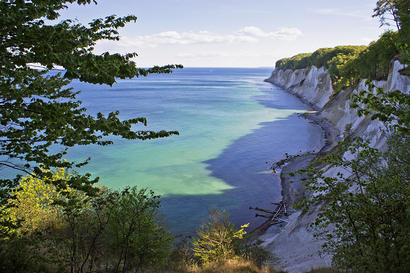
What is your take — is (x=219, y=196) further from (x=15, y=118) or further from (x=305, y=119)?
(x=305, y=119)

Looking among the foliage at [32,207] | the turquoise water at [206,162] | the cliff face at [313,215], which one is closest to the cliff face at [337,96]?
the cliff face at [313,215]

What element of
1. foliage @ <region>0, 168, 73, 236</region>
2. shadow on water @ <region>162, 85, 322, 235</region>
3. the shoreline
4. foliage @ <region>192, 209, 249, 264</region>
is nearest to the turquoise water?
shadow on water @ <region>162, 85, 322, 235</region>

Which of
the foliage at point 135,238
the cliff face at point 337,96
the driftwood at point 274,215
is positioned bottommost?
Answer: the driftwood at point 274,215

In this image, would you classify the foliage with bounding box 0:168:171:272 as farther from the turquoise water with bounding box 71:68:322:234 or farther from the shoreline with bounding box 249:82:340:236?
the turquoise water with bounding box 71:68:322:234

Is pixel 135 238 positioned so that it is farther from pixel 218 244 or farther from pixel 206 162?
pixel 206 162

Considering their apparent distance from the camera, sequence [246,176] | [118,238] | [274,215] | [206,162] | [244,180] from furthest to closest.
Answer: [206,162] → [246,176] → [244,180] → [274,215] → [118,238]

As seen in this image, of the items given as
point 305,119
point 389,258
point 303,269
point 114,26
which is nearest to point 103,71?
point 114,26

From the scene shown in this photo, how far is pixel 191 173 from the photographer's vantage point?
4100 cm

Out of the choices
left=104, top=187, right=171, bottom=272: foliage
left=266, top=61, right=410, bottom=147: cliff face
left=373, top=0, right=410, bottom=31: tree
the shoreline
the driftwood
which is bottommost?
the driftwood

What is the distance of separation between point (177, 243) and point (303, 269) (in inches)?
462

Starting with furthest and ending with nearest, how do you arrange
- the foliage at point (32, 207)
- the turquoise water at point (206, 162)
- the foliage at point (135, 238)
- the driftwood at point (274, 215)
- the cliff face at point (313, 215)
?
the turquoise water at point (206, 162), the driftwood at point (274, 215), the cliff face at point (313, 215), the foliage at point (32, 207), the foliage at point (135, 238)

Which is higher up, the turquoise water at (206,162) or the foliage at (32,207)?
the foliage at (32,207)

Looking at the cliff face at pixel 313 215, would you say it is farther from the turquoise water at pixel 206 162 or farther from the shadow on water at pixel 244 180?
the turquoise water at pixel 206 162

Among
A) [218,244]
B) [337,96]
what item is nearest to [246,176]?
[218,244]
